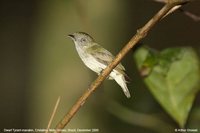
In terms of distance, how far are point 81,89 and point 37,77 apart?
0.33m

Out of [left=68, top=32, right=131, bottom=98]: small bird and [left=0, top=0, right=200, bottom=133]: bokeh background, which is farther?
[left=0, top=0, right=200, bottom=133]: bokeh background

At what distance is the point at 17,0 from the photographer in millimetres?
4285

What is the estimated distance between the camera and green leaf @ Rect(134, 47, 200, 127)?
1.20m

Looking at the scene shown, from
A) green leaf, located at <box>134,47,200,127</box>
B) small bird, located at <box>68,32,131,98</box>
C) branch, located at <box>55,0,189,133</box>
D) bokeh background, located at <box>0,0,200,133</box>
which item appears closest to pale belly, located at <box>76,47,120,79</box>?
small bird, located at <box>68,32,131,98</box>

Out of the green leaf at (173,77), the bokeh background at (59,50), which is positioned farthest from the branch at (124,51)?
the bokeh background at (59,50)

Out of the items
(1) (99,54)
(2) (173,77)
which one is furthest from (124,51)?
(1) (99,54)

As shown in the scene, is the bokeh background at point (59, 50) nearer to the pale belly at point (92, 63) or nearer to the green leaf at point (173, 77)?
the pale belly at point (92, 63)

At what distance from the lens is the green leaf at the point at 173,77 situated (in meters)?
1.20

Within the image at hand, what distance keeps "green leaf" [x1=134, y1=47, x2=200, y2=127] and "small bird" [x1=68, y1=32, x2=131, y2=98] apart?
0.50 ft

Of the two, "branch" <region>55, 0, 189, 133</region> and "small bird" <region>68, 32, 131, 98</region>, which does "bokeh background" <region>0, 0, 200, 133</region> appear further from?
"branch" <region>55, 0, 189, 133</region>

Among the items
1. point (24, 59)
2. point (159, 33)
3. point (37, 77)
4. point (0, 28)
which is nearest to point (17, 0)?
point (0, 28)

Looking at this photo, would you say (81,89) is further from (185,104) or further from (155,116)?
(185,104)

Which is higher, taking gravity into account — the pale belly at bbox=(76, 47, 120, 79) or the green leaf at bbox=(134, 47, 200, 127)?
the green leaf at bbox=(134, 47, 200, 127)

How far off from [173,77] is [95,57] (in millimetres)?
388
